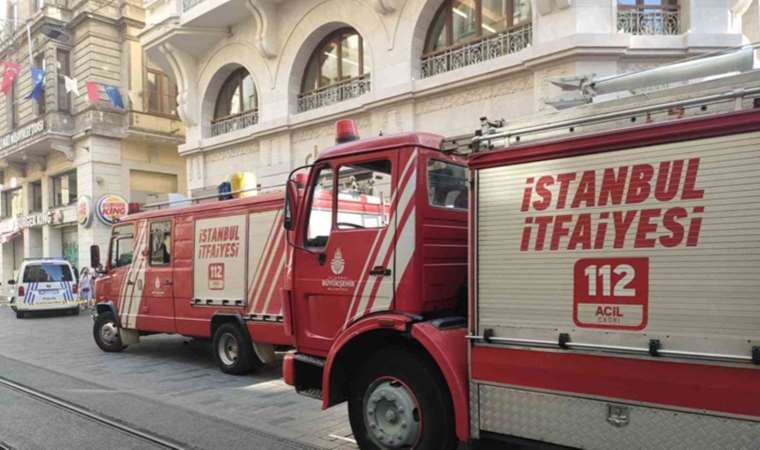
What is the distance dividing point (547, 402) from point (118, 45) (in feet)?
85.5

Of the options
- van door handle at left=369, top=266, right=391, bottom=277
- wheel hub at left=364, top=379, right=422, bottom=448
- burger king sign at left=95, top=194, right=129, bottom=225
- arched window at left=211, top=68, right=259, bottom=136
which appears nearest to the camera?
wheel hub at left=364, top=379, right=422, bottom=448

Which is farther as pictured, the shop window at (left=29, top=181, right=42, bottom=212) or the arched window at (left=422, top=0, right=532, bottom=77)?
the shop window at (left=29, top=181, right=42, bottom=212)

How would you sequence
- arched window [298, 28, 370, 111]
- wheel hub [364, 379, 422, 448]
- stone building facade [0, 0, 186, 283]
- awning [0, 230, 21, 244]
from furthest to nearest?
awning [0, 230, 21, 244], stone building facade [0, 0, 186, 283], arched window [298, 28, 370, 111], wheel hub [364, 379, 422, 448]

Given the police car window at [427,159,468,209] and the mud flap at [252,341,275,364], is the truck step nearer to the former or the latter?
the police car window at [427,159,468,209]

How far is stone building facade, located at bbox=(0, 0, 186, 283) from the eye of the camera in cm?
2389

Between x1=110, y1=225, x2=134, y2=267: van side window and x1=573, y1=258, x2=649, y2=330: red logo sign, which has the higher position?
x1=110, y1=225, x2=134, y2=267: van side window

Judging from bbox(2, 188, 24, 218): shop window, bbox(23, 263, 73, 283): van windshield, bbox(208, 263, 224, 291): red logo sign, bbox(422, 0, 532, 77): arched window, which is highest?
bbox(422, 0, 532, 77): arched window

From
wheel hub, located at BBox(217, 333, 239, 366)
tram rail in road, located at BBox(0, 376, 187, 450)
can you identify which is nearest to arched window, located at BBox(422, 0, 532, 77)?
wheel hub, located at BBox(217, 333, 239, 366)

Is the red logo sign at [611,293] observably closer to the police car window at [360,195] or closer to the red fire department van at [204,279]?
the police car window at [360,195]

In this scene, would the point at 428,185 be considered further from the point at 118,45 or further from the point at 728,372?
the point at 118,45

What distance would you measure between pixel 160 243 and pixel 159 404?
3.68m

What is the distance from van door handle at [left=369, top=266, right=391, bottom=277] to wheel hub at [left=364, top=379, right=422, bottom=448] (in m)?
0.85

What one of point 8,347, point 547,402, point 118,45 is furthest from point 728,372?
point 118,45

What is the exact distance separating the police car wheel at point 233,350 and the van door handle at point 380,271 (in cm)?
421
